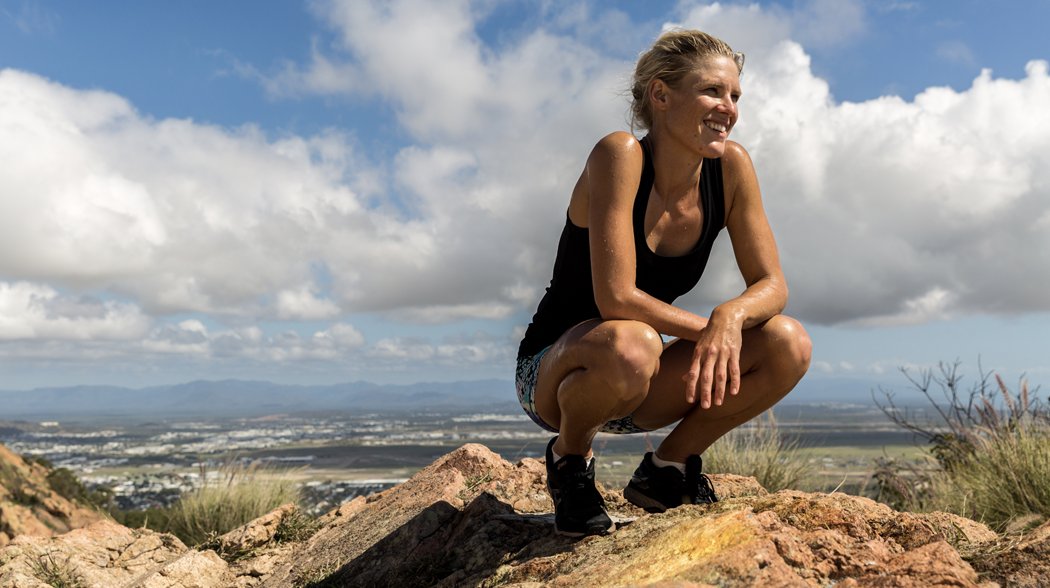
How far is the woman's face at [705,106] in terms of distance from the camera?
11.7 feet

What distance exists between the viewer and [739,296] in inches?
138

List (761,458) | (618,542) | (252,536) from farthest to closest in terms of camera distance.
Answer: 1. (761,458)
2. (252,536)
3. (618,542)

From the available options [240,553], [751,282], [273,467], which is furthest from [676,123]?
[273,467]

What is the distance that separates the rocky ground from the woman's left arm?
0.51m

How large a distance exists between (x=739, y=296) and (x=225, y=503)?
23.1ft

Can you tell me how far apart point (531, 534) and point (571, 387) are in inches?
39.7

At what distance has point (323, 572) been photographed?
4.61 m

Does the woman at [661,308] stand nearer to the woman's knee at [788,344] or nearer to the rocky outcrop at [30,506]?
the woman's knee at [788,344]

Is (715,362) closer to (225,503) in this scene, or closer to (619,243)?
(619,243)

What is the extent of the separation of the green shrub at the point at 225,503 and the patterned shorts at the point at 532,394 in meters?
5.31

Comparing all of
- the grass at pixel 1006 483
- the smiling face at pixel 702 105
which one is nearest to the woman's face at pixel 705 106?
the smiling face at pixel 702 105

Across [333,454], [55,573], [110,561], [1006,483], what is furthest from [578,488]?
[333,454]

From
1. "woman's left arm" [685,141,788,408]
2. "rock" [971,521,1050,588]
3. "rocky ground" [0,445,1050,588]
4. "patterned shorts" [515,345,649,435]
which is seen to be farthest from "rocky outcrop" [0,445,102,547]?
"rock" [971,521,1050,588]

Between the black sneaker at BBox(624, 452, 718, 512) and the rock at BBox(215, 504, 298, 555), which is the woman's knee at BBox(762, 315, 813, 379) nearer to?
the black sneaker at BBox(624, 452, 718, 512)
